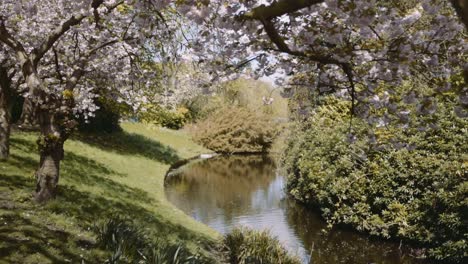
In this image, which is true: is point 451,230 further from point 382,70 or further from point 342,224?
point 382,70

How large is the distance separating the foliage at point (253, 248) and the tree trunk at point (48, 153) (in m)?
4.12

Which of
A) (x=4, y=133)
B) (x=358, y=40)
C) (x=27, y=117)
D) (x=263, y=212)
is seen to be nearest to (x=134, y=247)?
(x=358, y=40)

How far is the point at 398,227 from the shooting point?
1303 cm

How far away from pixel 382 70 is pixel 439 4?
0.78m

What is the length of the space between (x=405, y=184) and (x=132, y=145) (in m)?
16.6

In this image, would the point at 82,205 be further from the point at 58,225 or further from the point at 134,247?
the point at 134,247

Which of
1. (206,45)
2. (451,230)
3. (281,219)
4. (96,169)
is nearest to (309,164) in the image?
(281,219)

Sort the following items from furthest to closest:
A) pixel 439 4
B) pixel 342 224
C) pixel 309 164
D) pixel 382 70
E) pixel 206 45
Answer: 1. pixel 309 164
2. pixel 342 224
3. pixel 206 45
4. pixel 382 70
5. pixel 439 4

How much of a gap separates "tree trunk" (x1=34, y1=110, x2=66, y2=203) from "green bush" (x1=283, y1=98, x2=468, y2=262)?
20.6 feet

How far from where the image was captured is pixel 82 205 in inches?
418

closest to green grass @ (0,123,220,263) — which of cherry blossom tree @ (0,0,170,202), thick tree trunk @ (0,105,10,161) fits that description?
thick tree trunk @ (0,105,10,161)

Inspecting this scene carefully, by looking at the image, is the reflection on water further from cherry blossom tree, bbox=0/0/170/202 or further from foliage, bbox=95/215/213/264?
cherry blossom tree, bbox=0/0/170/202

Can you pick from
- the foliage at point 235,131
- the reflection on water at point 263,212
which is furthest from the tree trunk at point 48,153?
the foliage at point 235,131

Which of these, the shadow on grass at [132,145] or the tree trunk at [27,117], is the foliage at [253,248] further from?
the shadow on grass at [132,145]
